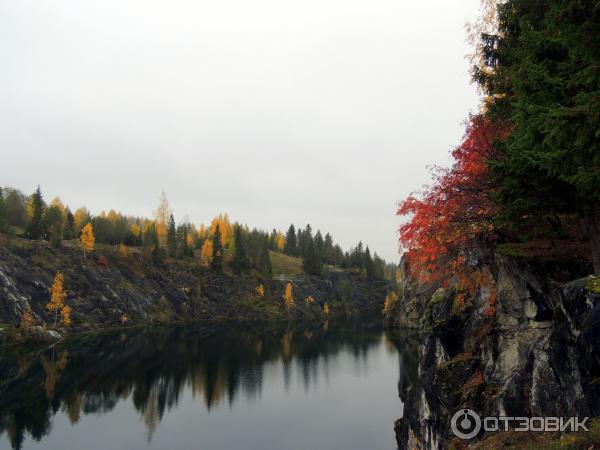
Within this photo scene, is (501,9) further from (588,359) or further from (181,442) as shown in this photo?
(181,442)

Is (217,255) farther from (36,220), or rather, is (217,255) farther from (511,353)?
(511,353)

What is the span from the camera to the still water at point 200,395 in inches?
1609

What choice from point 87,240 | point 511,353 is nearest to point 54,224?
point 87,240

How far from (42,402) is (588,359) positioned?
186 ft

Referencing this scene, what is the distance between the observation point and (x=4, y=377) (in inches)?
2189

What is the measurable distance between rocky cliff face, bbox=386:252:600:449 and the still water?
801 inches

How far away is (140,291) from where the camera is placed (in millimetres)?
123438

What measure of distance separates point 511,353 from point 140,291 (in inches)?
4791

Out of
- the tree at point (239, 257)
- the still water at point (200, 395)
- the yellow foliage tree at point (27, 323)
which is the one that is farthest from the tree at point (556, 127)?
the tree at point (239, 257)

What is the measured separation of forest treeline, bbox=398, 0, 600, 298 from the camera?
982 centimetres

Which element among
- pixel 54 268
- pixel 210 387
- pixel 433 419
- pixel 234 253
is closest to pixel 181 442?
pixel 210 387

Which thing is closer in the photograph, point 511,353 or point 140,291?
point 511,353

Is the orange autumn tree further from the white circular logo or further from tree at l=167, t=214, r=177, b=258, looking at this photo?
Answer: tree at l=167, t=214, r=177, b=258

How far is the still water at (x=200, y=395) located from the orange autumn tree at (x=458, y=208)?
3053cm
